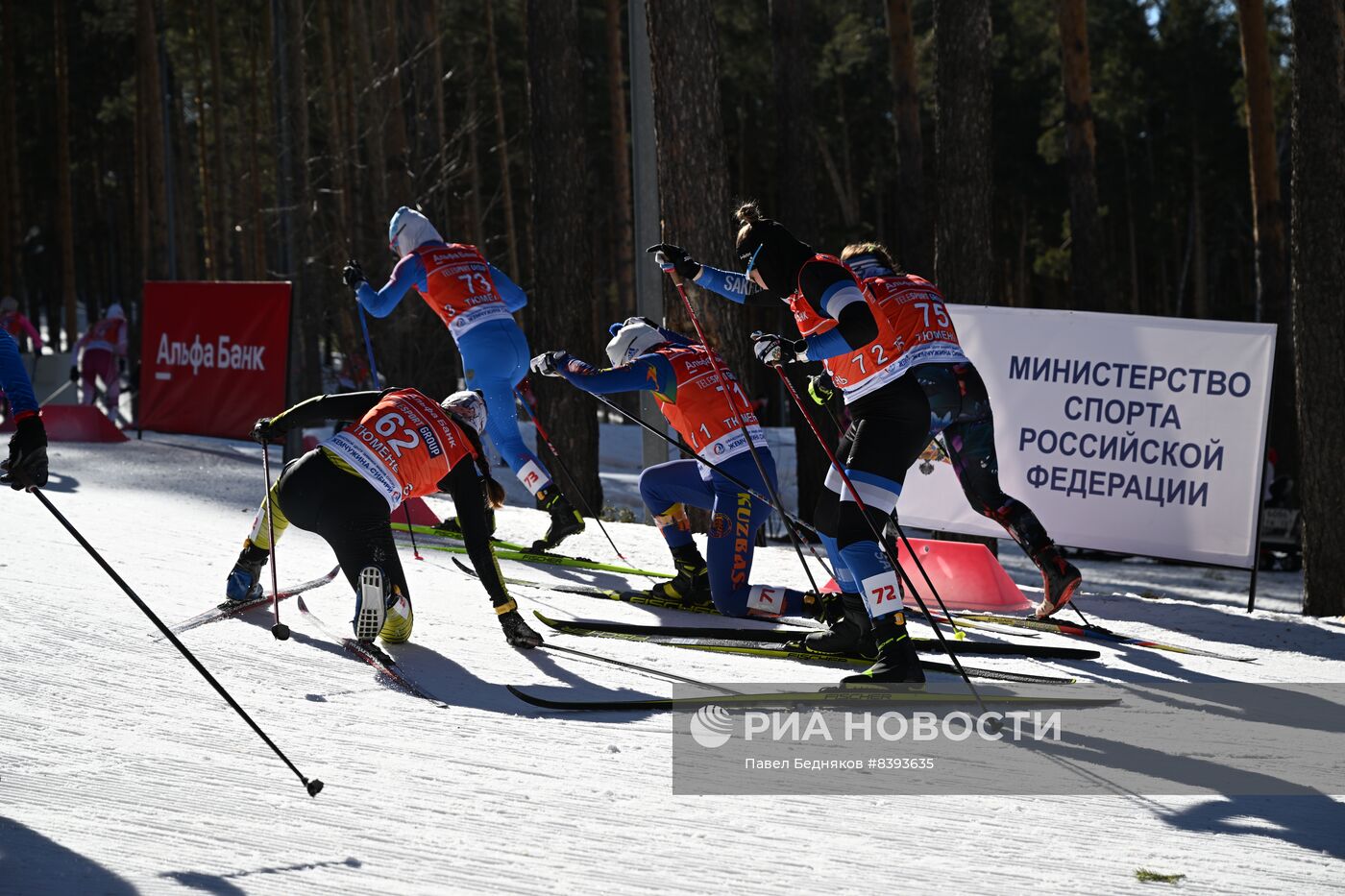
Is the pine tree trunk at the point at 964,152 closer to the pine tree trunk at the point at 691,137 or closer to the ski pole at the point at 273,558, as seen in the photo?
the pine tree trunk at the point at 691,137

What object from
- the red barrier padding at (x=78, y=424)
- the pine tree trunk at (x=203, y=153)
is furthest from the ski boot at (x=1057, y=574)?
the pine tree trunk at (x=203, y=153)

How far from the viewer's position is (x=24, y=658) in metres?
5.51

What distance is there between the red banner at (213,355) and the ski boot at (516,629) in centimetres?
737

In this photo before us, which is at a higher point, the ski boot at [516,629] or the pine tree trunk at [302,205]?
the pine tree trunk at [302,205]

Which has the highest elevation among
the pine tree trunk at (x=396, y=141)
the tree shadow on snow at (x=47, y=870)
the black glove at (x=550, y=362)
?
the pine tree trunk at (x=396, y=141)

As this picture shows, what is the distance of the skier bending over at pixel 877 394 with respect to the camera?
5445 mm

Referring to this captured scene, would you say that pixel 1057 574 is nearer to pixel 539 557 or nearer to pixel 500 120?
pixel 539 557

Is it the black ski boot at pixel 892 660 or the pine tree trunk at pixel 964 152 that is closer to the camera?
the black ski boot at pixel 892 660

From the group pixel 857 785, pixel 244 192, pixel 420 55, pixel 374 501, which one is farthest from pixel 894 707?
pixel 244 192

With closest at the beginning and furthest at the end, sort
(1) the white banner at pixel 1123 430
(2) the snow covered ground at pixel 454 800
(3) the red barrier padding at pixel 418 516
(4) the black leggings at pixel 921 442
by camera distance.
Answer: (2) the snow covered ground at pixel 454 800 → (4) the black leggings at pixel 921 442 → (1) the white banner at pixel 1123 430 → (3) the red barrier padding at pixel 418 516

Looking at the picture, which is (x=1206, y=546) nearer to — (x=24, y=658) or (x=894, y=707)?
(x=894, y=707)

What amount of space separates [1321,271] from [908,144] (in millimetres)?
12080

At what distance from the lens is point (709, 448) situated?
691 centimetres

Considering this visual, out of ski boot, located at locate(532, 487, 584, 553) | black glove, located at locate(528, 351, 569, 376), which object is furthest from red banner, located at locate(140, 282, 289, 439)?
black glove, located at locate(528, 351, 569, 376)
